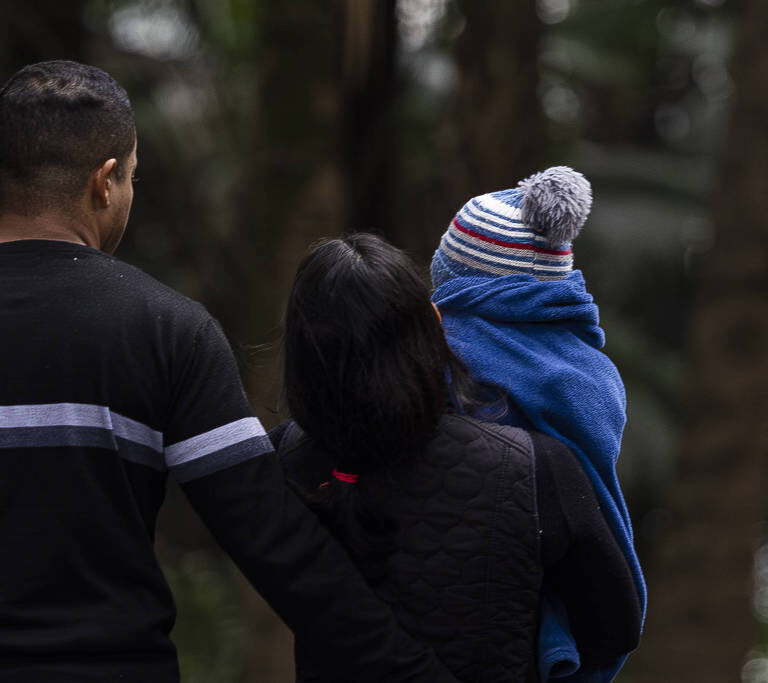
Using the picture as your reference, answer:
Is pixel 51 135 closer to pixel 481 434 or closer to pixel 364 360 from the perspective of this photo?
pixel 364 360

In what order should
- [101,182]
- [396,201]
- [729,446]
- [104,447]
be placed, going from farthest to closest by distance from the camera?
[396,201]
[729,446]
[101,182]
[104,447]

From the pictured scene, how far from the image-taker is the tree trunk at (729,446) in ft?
18.0

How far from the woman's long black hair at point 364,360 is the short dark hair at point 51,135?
40cm

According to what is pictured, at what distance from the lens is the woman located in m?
1.79

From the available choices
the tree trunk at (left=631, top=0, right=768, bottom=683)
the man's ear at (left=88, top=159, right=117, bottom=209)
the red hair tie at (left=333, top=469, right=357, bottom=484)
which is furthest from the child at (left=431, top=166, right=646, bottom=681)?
the tree trunk at (left=631, top=0, right=768, bottom=683)

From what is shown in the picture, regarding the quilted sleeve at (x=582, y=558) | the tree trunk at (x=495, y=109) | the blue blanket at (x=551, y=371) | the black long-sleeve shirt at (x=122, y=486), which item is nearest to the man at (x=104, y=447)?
the black long-sleeve shirt at (x=122, y=486)

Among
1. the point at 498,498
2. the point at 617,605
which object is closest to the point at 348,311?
the point at 498,498

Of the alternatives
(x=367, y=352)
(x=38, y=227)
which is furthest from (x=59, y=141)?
(x=367, y=352)

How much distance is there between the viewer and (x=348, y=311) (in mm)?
1787

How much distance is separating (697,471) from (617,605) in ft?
13.0

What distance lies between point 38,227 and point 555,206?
0.87m

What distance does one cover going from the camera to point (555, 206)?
1855 mm

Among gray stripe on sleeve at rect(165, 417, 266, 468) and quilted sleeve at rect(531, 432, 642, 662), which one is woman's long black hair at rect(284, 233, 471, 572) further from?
quilted sleeve at rect(531, 432, 642, 662)

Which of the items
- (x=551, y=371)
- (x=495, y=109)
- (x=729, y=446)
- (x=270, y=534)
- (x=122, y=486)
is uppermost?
(x=551, y=371)
